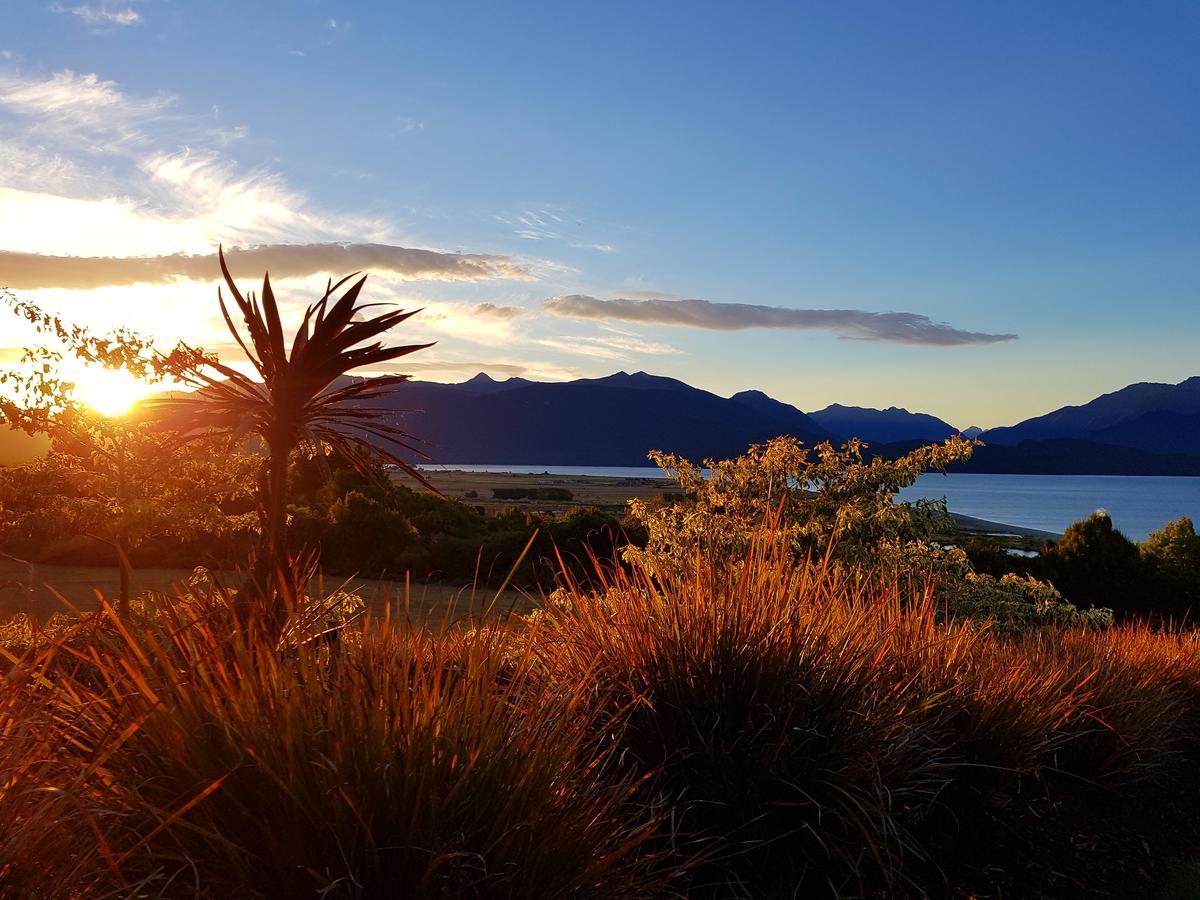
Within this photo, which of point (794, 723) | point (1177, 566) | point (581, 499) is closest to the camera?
point (794, 723)

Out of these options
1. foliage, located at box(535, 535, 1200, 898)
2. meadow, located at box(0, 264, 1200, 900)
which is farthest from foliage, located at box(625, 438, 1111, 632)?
foliage, located at box(535, 535, 1200, 898)

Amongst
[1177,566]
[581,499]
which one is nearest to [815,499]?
[1177,566]

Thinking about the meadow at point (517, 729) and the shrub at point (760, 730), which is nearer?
the meadow at point (517, 729)

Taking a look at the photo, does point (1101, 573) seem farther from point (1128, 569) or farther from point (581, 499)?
point (581, 499)

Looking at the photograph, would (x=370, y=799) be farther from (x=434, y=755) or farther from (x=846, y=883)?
(x=846, y=883)

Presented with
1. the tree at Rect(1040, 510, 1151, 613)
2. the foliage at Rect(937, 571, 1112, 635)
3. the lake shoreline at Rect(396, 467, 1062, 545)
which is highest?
the foliage at Rect(937, 571, 1112, 635)

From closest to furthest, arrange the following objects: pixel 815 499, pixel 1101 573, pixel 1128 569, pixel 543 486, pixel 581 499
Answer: pixel 815 499
pixel 1128 569
pixel 1101 573
pixel 581 499
pixel 543 486

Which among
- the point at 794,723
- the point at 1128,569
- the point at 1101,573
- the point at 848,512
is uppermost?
the point at 848,512

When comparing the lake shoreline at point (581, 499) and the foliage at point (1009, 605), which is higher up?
the foliage at point (1009, 605)

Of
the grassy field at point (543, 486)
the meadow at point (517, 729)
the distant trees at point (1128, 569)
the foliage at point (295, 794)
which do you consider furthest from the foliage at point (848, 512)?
the grassy field at point (543, 486)

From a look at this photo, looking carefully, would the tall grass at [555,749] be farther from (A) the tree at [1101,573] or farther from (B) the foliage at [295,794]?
(A) the tree at [1101,573]

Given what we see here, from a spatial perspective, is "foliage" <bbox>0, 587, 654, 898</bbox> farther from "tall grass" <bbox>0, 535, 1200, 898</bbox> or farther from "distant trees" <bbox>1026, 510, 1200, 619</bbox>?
"distant trees" <bbox>1026, 510, 1200, 619</bbox>

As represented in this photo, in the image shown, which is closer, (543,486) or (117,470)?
(117,470)

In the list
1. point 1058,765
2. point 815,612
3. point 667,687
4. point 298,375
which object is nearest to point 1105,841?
point 1058,765
